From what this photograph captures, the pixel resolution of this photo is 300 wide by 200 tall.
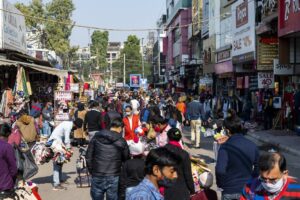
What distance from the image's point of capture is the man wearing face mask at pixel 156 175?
4082mm

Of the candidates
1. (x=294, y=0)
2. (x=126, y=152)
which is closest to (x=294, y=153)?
(x=294, y=0)

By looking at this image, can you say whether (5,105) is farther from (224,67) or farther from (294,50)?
(224,67)

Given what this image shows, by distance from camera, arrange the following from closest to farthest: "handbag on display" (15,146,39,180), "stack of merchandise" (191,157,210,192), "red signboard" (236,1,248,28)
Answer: "stack of merchandise" (191,157,210,192), "handbag on display" (15,146,39,180), "red signboard" (236,1,248,28)

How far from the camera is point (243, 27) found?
3102cm

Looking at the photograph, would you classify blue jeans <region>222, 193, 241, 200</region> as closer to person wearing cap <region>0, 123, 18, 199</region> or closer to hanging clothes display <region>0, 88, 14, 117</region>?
person wearing cap <region>0, 123, 18, 199</region>

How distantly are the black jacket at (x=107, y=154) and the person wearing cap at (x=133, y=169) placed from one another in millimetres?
508

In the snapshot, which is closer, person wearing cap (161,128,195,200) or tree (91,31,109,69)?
person wearing cap (161,128,195,200)

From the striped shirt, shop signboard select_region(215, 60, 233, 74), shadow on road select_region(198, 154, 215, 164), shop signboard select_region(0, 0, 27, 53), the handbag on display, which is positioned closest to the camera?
the striped shirt

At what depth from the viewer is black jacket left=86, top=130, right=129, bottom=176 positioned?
7465mm

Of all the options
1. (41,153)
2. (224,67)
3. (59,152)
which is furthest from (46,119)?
(224,67)

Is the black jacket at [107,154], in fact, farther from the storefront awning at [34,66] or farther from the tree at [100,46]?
the tree at [100,46]

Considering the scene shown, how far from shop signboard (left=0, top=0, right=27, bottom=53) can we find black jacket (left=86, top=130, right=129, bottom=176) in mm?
15794

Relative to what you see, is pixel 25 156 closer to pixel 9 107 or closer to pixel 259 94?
pixel 9 107

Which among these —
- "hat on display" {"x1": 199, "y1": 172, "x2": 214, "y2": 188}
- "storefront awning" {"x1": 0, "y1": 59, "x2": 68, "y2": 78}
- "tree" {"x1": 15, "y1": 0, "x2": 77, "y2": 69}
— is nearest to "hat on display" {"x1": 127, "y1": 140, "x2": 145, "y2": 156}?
"hat on display" {"x1": 199, "y1": 172, "x2": 214, "y2": 188}
